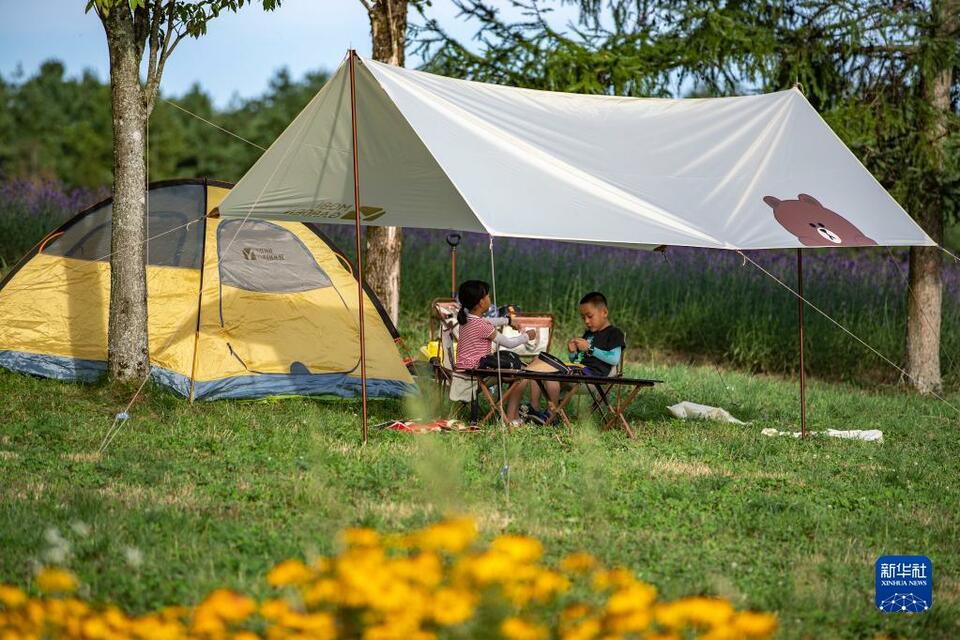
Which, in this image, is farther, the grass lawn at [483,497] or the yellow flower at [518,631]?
the grass lawn at [483,497]

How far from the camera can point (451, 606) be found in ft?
7.20

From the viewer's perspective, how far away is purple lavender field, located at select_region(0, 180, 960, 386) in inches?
427

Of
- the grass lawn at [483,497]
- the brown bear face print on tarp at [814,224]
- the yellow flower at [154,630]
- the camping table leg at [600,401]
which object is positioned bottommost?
the grass lawn at [483,497]

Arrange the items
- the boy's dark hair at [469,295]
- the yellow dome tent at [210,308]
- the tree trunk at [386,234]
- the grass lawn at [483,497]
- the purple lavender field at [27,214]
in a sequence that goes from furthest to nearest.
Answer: the purple lavender field at [27,214]
the tree trunk at [386,234]
the yellow dome tent at [210,308]
the boy's dark hair at [469,295]
the grass lawn at [483,497]

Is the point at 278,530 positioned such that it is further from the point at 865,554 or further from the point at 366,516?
the point at 865,554

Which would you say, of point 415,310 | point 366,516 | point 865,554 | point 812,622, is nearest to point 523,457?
point 366,516

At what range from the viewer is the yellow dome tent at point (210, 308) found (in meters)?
7.48

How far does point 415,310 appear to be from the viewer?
12.3 m

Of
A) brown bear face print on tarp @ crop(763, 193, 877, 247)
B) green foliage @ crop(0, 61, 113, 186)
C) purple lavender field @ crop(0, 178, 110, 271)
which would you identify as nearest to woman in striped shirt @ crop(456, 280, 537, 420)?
brown bear face print on tarp @ crop(763, 193, 877, 247)

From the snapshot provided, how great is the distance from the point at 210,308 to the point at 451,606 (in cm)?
564

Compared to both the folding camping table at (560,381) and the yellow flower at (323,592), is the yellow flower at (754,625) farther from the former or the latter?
the folding camping table at (560,381)

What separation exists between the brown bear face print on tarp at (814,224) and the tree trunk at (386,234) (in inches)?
161

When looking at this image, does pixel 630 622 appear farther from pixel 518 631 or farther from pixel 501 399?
pixel 501 399

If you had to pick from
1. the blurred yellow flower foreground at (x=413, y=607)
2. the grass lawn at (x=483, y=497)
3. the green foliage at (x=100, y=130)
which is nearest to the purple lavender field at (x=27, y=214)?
the grass lawn at (x=483, y=497)
